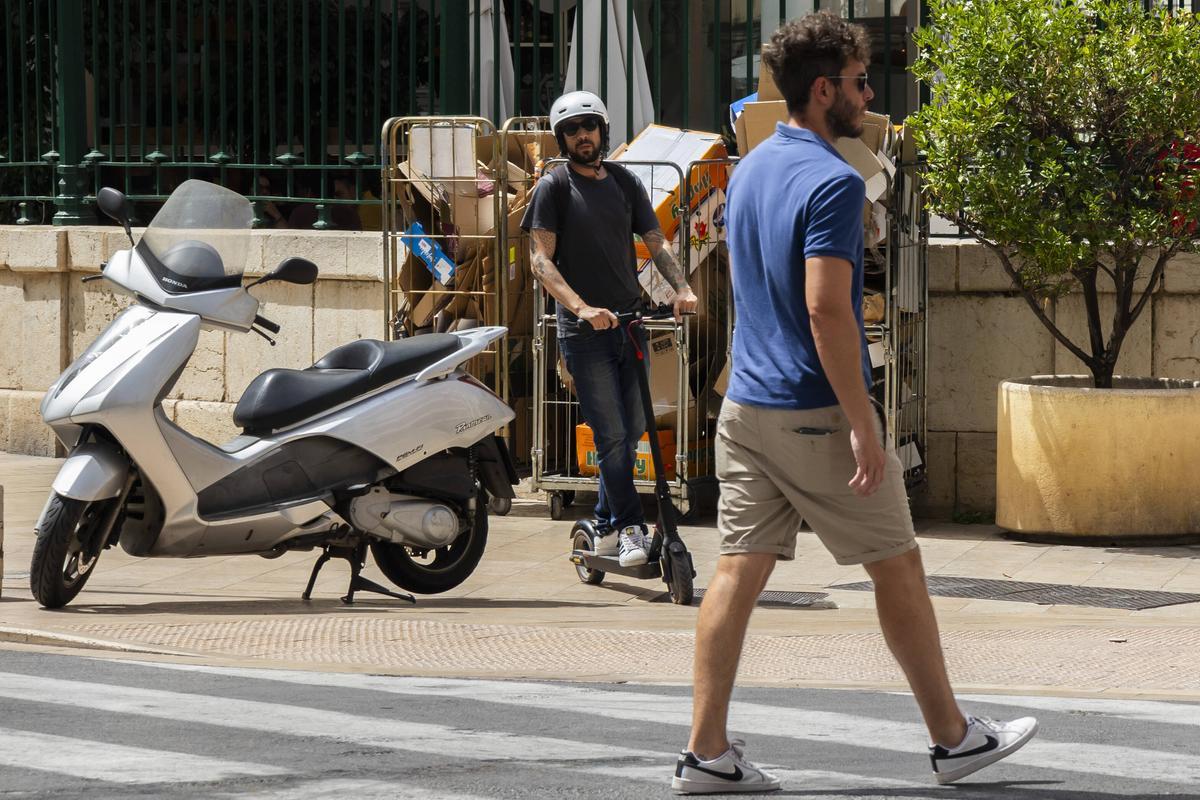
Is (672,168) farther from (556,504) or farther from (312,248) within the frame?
(312,248)

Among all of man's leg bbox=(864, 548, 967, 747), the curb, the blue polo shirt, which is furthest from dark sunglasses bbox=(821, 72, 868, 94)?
the curb

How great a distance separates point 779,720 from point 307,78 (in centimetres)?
697

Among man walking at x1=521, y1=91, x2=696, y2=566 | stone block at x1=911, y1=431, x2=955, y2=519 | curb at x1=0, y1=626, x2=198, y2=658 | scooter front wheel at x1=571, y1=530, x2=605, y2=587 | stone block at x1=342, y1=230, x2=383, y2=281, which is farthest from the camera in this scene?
stone block at x1=342, y1=230, x2=383, y2=281

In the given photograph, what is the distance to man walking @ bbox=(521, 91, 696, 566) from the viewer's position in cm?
775

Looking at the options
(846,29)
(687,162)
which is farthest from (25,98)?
(846,29)

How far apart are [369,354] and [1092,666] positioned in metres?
3.07

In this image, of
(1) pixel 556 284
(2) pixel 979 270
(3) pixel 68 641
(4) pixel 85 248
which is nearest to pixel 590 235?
(1) pixel 556 284

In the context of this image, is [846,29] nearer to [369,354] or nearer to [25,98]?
[369,354]

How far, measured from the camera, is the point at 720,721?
451 cm

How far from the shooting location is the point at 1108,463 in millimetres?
8883

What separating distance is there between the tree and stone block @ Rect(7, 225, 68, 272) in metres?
5.85

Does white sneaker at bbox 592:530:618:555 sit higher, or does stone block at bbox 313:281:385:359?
stone block at bbox 313:281:385:359

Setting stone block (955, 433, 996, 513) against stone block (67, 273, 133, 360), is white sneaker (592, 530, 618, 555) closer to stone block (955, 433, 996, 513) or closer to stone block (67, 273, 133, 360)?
stone block (955, 433, 996, 513)

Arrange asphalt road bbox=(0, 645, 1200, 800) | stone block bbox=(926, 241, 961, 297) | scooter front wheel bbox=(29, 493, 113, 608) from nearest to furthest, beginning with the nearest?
asphalt road bbox=(0, 645, 1200, 800), scooter front wheel bbox=(29, 493, 113, 608), stone block bbox=(926, 241, 961, 297)
